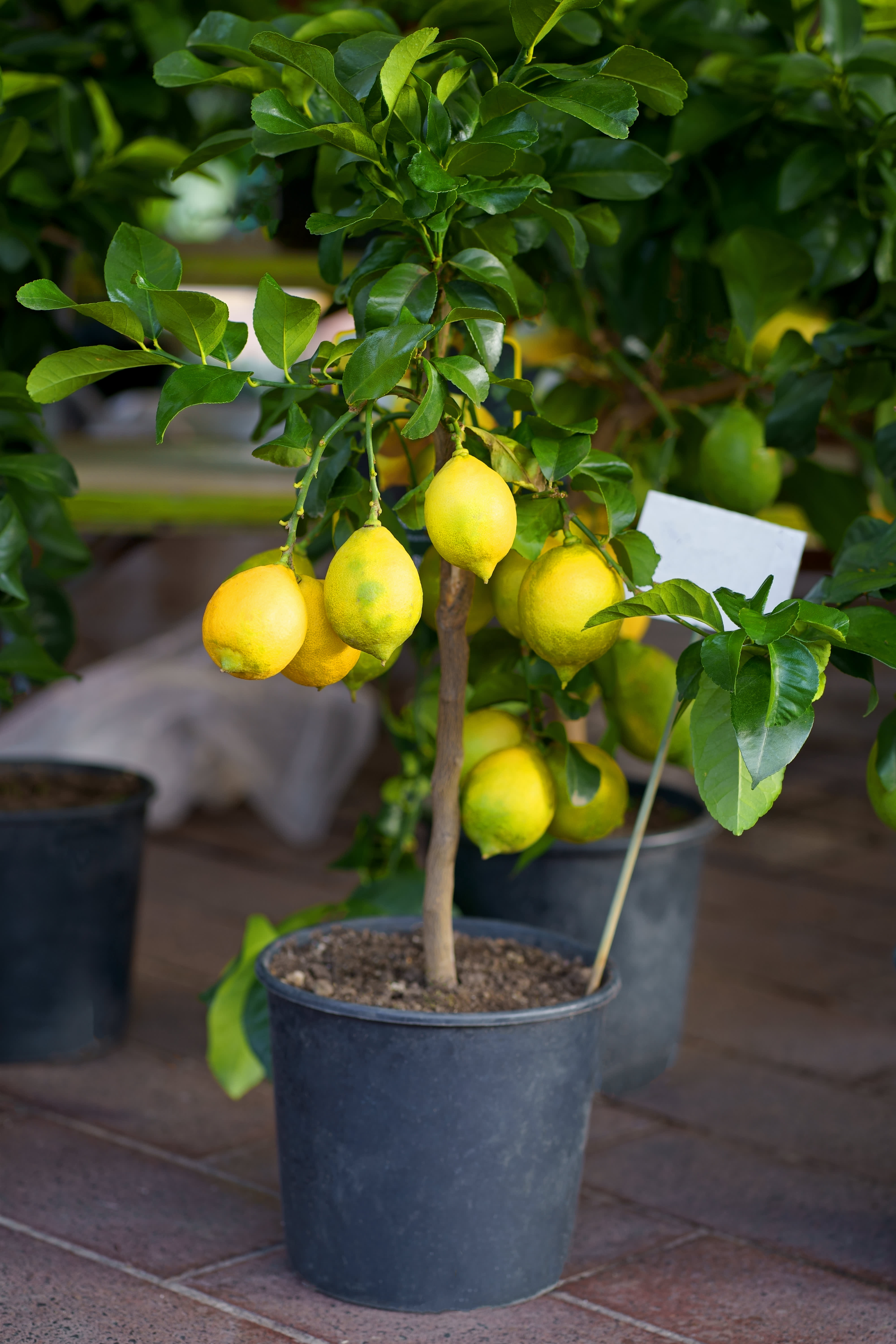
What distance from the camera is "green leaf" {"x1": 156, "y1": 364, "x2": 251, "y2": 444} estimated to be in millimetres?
873

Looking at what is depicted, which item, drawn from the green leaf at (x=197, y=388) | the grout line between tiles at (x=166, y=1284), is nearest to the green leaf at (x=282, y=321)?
the green leaf at (x=197, y=388)

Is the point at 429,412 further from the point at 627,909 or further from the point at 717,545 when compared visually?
the point at 627,909

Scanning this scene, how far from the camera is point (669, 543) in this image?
3.59 ft

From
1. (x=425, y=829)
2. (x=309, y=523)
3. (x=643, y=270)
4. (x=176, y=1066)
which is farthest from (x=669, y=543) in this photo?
(x=176, y=1066)

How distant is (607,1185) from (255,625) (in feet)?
2.49

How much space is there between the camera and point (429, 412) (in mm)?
895

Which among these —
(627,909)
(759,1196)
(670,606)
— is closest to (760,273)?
(670,606)

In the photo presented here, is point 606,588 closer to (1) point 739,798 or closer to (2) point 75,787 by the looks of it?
(1) point 739,798

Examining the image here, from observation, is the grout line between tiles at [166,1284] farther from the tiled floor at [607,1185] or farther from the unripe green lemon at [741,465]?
the unripe green lemon at [741,465]

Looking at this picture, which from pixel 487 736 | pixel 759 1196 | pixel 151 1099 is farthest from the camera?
pixel 151 1099

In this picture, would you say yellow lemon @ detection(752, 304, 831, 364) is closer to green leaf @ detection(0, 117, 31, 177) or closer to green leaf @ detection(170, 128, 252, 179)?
green leaf @ detection(170, 128, 252, 179)

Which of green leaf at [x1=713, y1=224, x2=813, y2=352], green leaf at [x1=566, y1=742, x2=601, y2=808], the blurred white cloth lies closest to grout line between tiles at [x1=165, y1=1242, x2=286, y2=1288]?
green leaf at [x1=566, y1=742, x2=601, y2=808]

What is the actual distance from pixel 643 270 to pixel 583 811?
0.58 metres

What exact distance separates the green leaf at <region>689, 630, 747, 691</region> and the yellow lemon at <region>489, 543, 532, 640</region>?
18 centimetres
